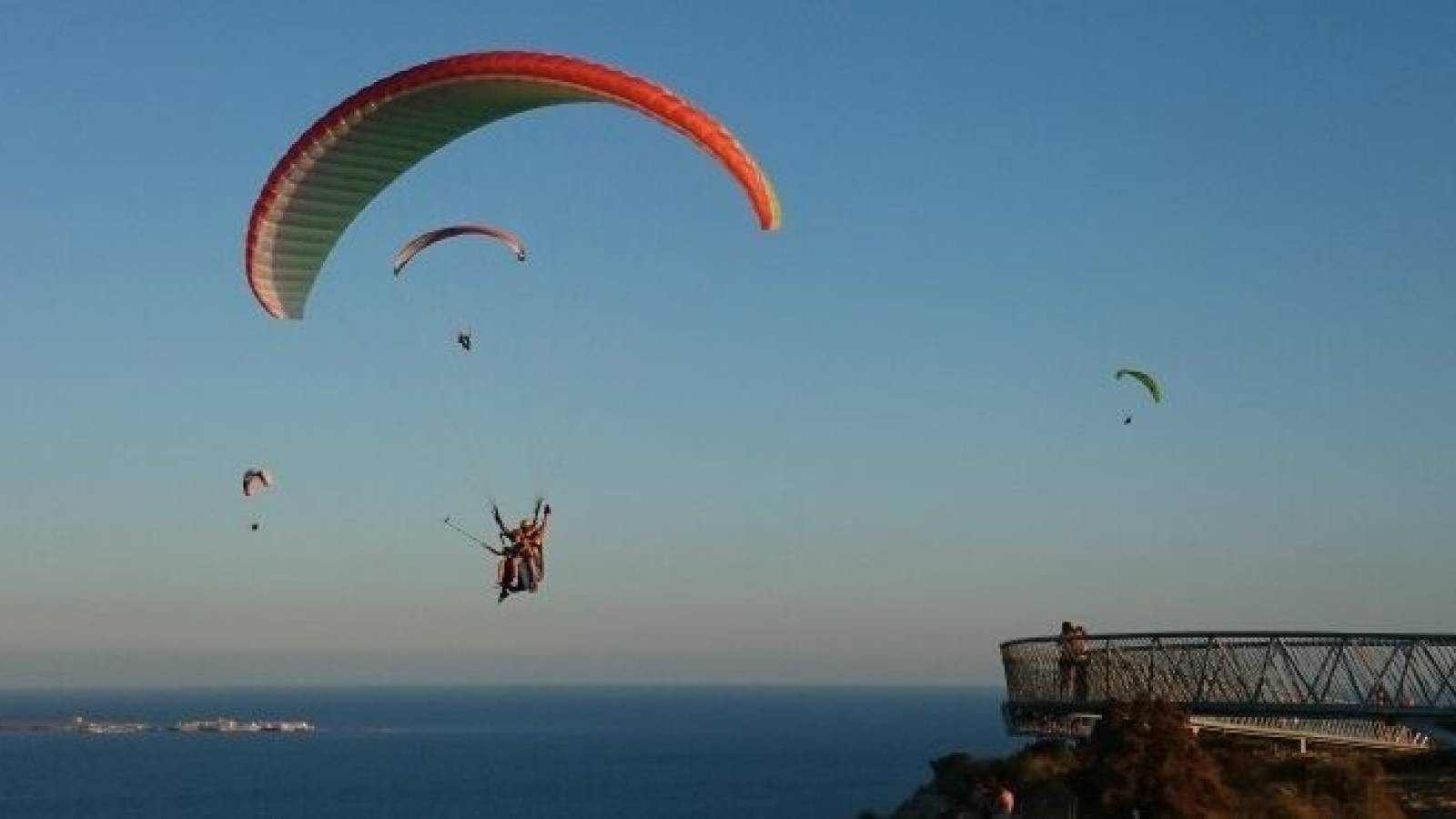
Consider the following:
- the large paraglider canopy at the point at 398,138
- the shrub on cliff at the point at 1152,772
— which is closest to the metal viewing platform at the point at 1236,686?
the shrub on cliff at the point at 1152,772

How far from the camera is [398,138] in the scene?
2733 centimetres

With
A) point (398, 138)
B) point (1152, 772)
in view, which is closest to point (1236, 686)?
point (1152, 772)

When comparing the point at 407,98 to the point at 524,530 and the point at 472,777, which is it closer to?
the point at 524,530

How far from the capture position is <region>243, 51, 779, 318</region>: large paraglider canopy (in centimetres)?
2436

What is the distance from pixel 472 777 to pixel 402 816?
42523mm

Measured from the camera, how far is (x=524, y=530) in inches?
1021

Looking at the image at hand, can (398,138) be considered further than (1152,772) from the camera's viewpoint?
No

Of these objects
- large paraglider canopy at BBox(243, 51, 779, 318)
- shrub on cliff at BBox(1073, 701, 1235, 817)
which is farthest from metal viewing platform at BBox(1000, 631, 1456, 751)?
large paraglider canopy at BBox(243, 51, 779, 318)

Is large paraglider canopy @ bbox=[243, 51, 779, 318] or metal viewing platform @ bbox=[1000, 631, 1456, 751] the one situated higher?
large paraglider canopy @ bbox=[243, 51, 779, 318]

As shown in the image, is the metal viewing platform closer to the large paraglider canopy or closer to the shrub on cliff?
the shrub on cliff

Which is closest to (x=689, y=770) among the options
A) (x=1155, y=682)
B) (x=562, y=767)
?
(x=562, y=767)

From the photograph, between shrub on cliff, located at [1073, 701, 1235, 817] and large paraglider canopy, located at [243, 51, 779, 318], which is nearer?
large paraglider canopy, located at [243, 51, 779, 318]

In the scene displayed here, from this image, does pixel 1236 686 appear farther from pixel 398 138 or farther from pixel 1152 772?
pixel 398 138

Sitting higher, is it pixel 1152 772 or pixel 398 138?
pixel 398 138
